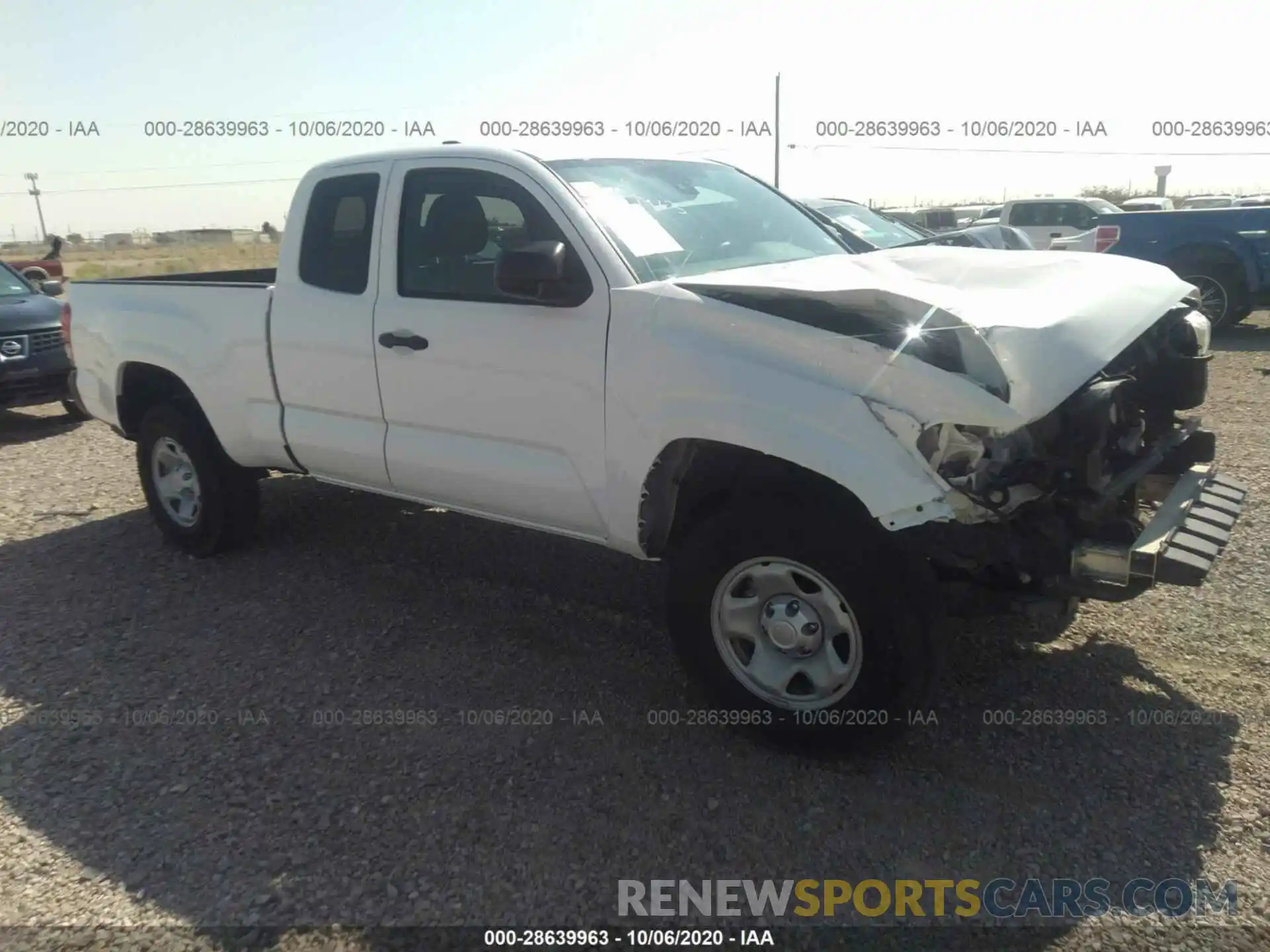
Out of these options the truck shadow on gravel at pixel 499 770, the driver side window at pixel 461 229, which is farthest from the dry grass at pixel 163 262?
the truck shadow on gravel at pixel 499 770

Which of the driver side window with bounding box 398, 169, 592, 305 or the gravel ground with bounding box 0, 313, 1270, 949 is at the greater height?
the driver side window with bounding box 398, 169, 592, 305

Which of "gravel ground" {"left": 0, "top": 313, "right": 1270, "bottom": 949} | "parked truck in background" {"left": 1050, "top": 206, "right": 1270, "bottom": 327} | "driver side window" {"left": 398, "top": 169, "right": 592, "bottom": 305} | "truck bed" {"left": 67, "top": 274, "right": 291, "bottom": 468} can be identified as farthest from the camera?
"parked truck in background" {"left": 1050, "top": 206, "right": 1270, "bottom": 327}

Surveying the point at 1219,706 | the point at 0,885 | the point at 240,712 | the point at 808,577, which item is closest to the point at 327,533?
the point at 240,712

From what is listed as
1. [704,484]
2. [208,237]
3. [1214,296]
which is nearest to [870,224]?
[1214,296]

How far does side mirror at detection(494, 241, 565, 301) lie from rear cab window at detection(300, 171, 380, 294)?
1082 mm

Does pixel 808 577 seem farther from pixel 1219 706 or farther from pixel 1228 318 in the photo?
pixel 1228 318

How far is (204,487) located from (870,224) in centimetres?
876

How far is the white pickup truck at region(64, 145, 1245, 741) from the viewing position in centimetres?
286

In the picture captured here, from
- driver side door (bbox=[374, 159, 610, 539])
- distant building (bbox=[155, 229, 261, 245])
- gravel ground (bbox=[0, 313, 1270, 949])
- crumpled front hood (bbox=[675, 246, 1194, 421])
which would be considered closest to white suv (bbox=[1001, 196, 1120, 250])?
gravel ground (bbox=[0, 313, 1270, 949])

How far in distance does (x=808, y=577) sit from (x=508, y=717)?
1301 millimetres

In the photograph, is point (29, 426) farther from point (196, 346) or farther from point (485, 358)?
point (485, 358)

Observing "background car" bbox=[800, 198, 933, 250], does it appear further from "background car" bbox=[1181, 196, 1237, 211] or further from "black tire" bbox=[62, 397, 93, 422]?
"background car" bbox=[1181, 196, 1237, 211]

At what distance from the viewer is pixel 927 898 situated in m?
2.65

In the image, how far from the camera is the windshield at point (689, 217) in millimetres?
3619
